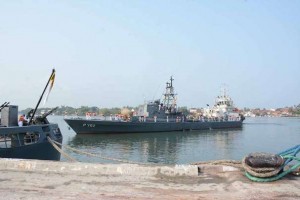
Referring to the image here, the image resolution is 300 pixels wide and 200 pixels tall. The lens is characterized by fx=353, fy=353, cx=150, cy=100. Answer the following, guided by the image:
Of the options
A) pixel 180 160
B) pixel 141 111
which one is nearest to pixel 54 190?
pixel 180 160

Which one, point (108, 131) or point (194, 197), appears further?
point (108, 131)

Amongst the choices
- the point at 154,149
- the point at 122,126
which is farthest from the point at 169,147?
the point at 122,126

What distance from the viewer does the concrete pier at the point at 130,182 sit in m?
5.14

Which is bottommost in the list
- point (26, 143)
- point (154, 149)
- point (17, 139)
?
point (154, 149)

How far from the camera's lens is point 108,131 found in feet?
165

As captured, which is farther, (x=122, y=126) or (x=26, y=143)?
(x=122, y=126)

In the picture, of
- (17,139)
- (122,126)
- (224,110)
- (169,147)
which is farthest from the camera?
(224,110)

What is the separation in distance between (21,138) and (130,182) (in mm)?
10727

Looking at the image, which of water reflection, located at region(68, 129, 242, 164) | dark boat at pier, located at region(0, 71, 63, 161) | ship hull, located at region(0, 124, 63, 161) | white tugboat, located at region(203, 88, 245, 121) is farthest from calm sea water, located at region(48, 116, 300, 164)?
white tugboat, located at region(203, 88, 245, 121)

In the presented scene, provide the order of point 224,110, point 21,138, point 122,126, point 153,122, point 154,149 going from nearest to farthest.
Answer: point 21,138 → point 154,149 → point 122,126 → point 153,122 → point 224,110

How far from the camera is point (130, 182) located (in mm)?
6000

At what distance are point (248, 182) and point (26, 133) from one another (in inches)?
479

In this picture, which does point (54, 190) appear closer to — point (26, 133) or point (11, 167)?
point (11, 167)

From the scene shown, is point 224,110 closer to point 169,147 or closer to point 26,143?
point 169,147
